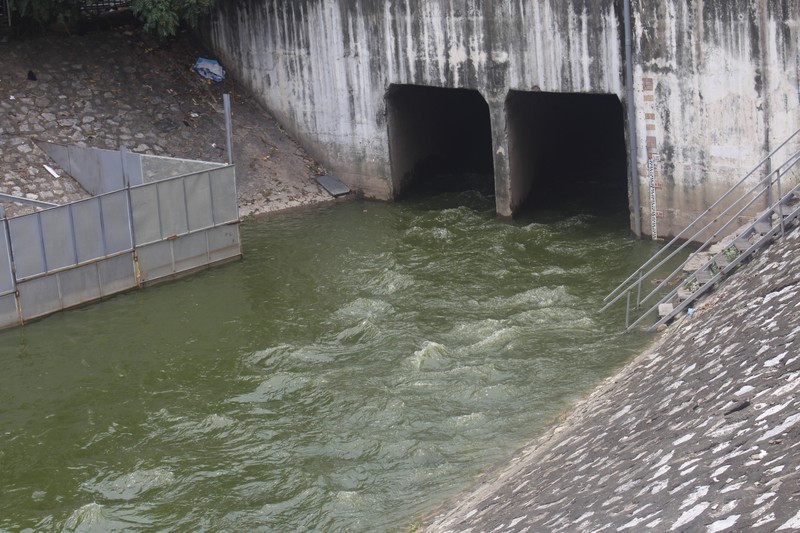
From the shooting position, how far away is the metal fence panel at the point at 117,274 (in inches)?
895

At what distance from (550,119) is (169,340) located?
12.5 meters

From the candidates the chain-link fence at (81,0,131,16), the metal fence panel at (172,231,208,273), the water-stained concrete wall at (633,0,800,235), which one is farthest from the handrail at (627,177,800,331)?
the chain-link fence at (81,0,131,16)

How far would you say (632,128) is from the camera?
23.2 metres

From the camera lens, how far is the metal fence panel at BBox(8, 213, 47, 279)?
21.2 metres

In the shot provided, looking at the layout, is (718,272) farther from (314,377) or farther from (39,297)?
(39,297)

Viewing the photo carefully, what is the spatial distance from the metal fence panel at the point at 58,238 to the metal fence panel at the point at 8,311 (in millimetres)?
962

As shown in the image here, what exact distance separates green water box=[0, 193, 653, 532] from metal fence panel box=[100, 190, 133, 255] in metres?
1.09

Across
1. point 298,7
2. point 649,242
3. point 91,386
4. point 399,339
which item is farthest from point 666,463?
point 298,7

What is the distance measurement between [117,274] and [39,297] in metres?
1.74

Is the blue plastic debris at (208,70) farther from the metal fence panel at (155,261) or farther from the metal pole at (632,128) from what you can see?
the metal pole at (632,128)

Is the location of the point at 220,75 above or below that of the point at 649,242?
above

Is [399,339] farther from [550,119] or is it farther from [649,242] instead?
[550,119]

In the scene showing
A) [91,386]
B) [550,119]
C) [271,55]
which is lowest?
[91,386]

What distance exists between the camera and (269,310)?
21.9m
